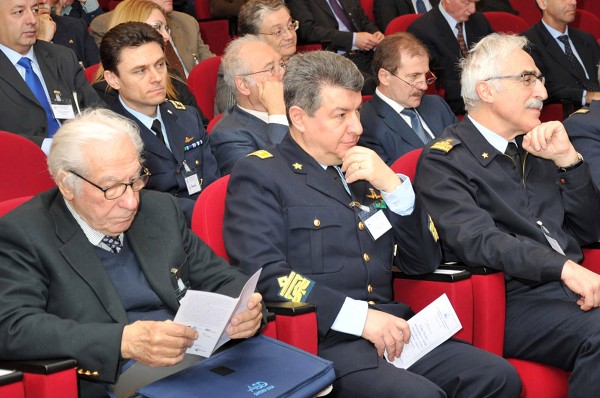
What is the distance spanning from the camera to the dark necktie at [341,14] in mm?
6473

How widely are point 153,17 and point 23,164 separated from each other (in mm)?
1884

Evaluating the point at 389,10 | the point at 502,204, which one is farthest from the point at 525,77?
the point at 389,10

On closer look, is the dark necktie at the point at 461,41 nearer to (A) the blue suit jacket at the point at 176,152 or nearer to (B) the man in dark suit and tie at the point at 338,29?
(B) the man in dark suit and tie at the point at 338,29

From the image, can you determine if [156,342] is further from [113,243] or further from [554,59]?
[554,59]

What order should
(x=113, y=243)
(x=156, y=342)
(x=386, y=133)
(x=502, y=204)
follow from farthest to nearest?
(x=386, y=133) < (x=502, y=204) < (x=113, y=243) < (x=156, y=342)

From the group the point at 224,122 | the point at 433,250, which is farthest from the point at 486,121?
the point at 224,122

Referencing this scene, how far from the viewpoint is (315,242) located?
2779 millimetres

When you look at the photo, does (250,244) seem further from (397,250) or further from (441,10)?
(441,10)

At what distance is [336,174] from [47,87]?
161 cm

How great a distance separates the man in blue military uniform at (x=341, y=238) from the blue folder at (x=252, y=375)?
286 millimetres

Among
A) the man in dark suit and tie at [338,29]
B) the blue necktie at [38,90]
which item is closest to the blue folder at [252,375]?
the blue necktie at [38,90]

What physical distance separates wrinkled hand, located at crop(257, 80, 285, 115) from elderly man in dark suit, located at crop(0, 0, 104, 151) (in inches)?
28.5

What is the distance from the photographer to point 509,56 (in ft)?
10.9

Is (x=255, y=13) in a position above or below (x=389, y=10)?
above
